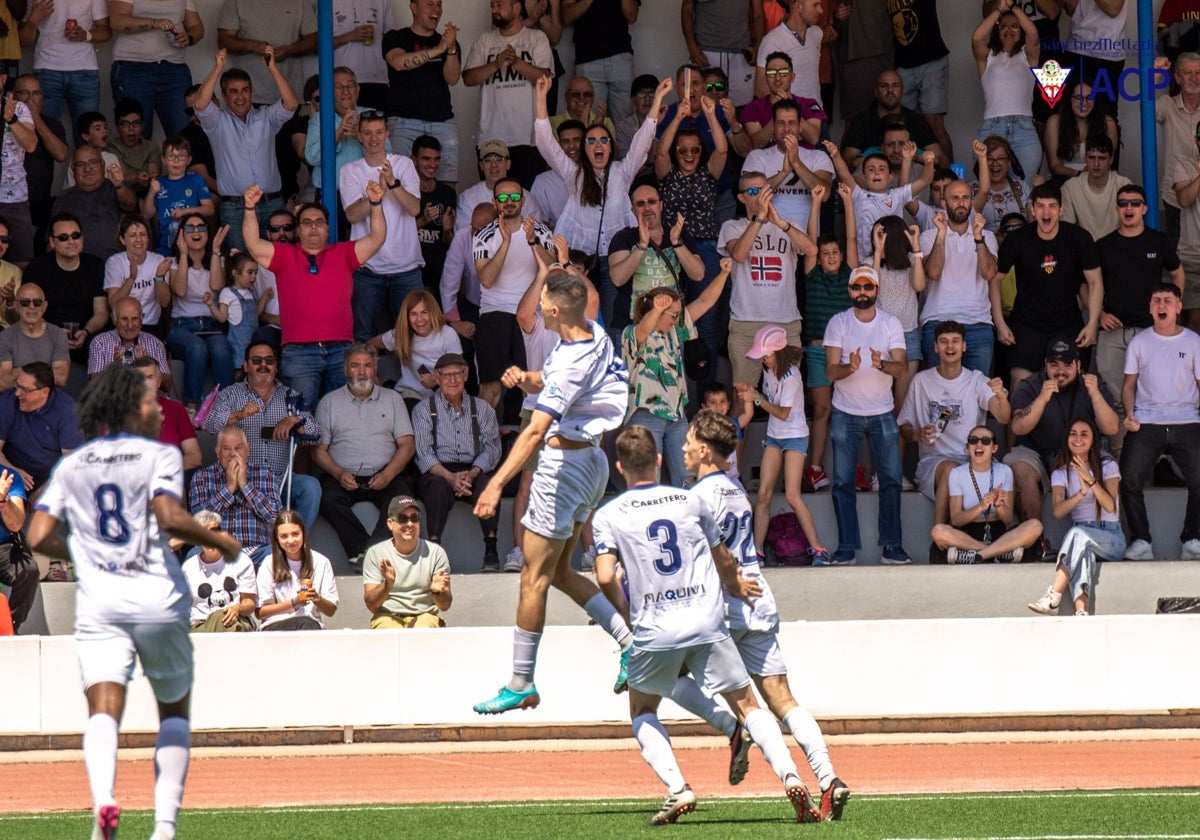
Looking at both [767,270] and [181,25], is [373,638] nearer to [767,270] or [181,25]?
[767,270]

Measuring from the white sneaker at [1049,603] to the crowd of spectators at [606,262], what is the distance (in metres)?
0.21

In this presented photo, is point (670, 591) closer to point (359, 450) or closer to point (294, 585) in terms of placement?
point (294, 585)

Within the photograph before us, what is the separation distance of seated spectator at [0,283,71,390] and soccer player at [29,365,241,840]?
830 cm

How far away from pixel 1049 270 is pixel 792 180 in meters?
2.57

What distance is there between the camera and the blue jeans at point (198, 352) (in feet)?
52.3

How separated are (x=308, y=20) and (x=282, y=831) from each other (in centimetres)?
1177

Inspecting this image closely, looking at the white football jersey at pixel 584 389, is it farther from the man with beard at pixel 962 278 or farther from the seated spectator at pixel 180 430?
the man with beard at pixel 962 278

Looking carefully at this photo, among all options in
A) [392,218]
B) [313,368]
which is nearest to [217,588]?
[313,368]

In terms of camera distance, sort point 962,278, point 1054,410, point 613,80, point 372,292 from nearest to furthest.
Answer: point 1054,410 < point 962,278 < point 372,292 < point 613,80

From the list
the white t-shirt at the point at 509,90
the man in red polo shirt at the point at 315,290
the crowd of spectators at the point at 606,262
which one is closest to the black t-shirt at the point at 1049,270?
the crowd of spectators at the point at 606,262

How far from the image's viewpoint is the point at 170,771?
740 centimetres

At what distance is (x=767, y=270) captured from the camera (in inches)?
635

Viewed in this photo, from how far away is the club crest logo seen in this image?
701 inches

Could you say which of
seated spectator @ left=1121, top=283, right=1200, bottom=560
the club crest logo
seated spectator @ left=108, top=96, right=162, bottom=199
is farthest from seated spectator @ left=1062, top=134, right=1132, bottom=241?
seated spectator @ left=108, top=96, right=162, bottom=199
